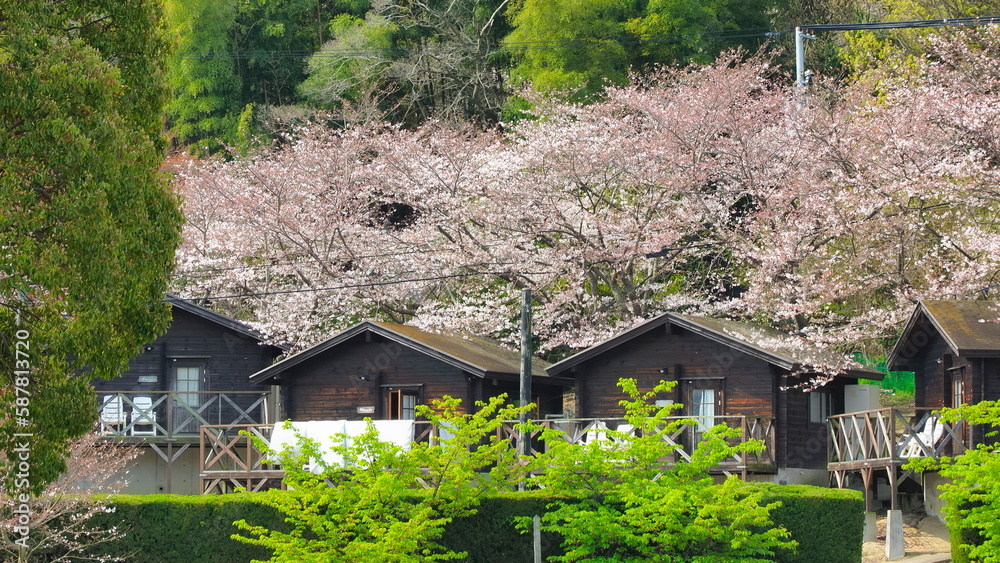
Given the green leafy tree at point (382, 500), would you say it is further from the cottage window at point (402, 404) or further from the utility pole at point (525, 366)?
the cottage window at point (402, 404)

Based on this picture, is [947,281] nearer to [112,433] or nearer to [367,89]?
[112,433]

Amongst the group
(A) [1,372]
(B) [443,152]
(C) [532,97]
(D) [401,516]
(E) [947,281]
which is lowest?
(D) [401,516]

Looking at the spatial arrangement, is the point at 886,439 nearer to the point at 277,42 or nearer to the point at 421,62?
the point at 421,62

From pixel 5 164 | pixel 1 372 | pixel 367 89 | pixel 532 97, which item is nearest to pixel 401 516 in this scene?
pixel 1 372

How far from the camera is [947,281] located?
1044 inches

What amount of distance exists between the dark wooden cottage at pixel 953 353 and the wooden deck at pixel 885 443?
22.4 inches

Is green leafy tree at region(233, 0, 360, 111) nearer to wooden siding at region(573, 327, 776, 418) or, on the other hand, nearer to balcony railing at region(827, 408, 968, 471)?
wooden siding at region(573, 327, 776, 418)

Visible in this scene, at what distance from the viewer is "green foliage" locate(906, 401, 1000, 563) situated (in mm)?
16375

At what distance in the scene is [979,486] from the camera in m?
16.5

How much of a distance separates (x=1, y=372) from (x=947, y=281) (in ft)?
66.9

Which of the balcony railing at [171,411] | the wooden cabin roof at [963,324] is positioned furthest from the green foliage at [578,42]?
the wooden cabin roof at [963,324]

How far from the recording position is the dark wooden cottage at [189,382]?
28.0m

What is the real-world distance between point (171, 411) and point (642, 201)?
12959 mm

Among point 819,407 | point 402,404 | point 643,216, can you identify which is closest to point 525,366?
point 402,404
